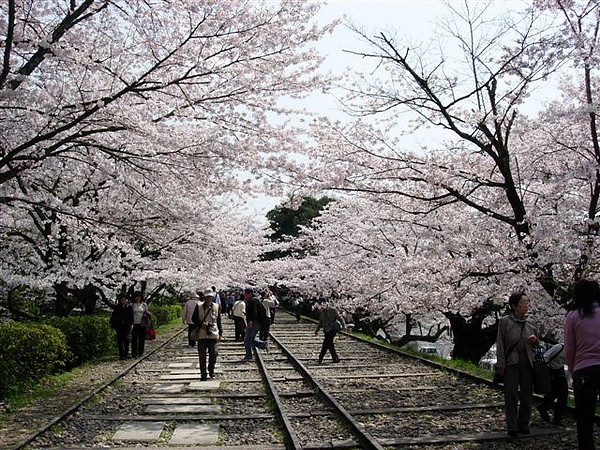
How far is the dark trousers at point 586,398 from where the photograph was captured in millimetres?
5203

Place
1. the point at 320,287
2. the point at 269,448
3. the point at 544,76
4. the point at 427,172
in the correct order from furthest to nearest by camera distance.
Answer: the point at 320,287
the point at 427,172
the point at 544,76
the point at 269,448

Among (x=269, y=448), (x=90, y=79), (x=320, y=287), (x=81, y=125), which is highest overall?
(x=90, y=79)

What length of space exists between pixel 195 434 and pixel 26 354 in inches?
200

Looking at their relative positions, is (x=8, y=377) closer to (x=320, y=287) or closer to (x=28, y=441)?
(x=28, y=441)

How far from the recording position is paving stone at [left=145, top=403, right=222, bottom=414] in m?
8.31

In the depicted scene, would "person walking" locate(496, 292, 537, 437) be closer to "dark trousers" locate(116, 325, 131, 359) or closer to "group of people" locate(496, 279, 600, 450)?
"group of people" locate(496, 279, 600, 450)

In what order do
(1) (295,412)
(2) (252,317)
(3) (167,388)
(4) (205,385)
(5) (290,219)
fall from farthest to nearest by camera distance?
(5) (290,219), (2) (252,317), (4) (205,385), (3) (167,388), (1) (295,412)

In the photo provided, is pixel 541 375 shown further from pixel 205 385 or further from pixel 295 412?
pixel 205 385

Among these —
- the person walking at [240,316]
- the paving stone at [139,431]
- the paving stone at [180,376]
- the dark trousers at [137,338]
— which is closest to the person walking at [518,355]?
the paving stone at [139,431]

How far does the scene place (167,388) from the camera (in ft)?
34.5

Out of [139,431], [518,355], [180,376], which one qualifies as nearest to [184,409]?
[139,431]

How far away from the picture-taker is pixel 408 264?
12461mm

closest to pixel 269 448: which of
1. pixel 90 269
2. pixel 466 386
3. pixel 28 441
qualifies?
pixel 28 441

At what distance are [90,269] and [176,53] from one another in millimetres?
8965
